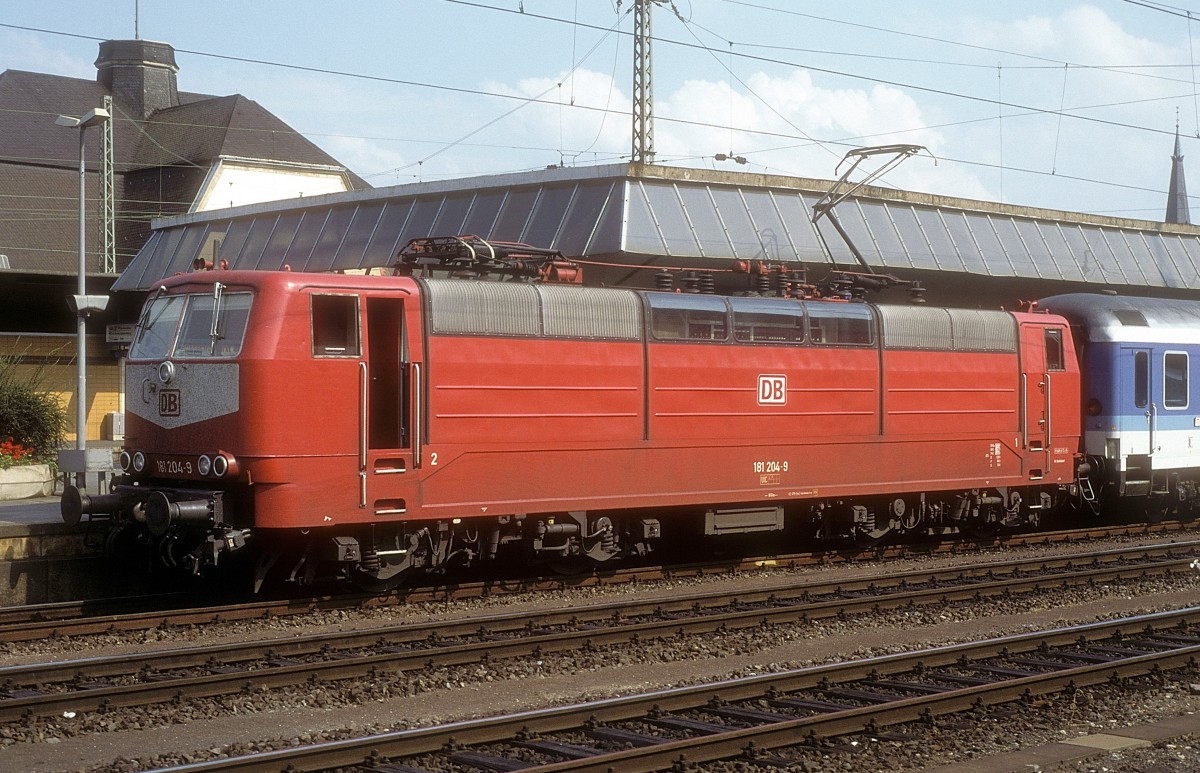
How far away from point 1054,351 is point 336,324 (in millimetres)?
12038

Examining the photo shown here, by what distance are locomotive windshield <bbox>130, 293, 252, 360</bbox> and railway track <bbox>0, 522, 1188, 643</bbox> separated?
255 centimetres

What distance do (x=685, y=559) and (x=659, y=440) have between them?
3.55 m

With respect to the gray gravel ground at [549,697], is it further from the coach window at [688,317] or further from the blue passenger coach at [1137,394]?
the blue passenger coach at [1137,394]

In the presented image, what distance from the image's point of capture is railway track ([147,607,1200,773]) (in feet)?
25.8

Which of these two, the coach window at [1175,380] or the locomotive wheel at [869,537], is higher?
the coach window at [1175,380]

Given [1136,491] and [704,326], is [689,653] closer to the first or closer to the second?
[704,326]

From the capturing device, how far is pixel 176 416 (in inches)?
524

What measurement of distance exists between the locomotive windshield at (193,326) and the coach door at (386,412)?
4.11ft

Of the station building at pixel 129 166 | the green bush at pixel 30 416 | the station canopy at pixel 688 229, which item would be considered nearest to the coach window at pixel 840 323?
the station canopy at pixel 688 229

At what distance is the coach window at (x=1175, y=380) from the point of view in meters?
22.5

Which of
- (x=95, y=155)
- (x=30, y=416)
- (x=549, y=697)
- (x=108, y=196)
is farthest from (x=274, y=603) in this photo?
(x=95, y=155)

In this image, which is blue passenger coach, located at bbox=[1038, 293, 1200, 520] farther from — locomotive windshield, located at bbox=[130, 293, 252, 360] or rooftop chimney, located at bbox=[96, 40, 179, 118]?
rooftop chimney, located at bbox=[96, 40, 179, 118]

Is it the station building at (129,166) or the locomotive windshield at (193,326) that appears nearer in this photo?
the locomotive windshield at (193,326)

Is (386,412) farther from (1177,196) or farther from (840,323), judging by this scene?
(1177,196)
